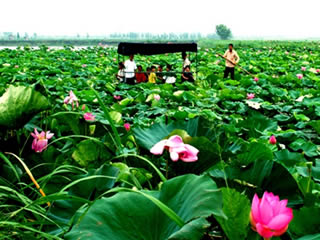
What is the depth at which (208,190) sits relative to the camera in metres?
0.60

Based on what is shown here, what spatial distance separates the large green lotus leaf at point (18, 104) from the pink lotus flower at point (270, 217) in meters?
0.71

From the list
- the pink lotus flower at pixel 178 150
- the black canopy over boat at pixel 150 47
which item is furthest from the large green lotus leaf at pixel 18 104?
the black canopy over boat at pixel 150 47

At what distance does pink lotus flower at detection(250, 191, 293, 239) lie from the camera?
0.53 metres

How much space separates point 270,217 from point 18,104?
75 centimetres

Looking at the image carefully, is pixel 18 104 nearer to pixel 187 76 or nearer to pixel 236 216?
pixel 236 216

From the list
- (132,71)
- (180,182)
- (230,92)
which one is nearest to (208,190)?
(180,182)

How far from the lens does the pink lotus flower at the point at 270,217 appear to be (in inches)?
20.8

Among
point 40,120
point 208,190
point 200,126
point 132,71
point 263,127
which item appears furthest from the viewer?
point 132,71

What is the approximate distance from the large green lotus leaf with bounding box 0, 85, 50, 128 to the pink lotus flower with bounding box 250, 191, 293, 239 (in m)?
0.71

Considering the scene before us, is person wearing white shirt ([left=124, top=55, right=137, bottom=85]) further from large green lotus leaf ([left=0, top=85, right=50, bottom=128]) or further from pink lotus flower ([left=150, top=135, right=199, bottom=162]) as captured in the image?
pink lotus flower ([left=150, top=135, right=199, bottom=162])

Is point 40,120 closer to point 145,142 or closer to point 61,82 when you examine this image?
point 145,142

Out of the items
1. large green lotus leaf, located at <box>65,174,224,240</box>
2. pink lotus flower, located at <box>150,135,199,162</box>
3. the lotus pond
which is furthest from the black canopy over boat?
large green lotus leaf, located at <box>65,174,224,240</box>

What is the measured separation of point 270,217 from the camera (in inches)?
21.6

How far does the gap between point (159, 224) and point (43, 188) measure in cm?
41
